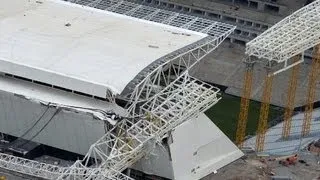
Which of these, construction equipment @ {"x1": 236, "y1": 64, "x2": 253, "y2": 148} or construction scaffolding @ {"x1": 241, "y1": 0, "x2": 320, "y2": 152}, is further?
construction equipment @ {"x1": 236, "y1": 64, "x2": 253, "y2": 148}

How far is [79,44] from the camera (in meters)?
86.9

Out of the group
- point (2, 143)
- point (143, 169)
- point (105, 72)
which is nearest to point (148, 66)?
point (105, 72)

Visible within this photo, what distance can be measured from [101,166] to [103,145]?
3347mm

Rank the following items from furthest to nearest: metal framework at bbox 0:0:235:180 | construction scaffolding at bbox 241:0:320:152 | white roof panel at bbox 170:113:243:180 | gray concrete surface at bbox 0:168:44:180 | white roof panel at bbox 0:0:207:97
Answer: construction scaffolding at bbox 241:0:320:152, white roof panel at bbox 170:113:243:180, white roof panel at bbox 0:0:207:97, gray concrete surface at bbox 0:168:44:180, metal framework at bbox 0:0:235:180

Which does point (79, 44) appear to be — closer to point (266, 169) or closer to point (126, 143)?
point (126, 143)

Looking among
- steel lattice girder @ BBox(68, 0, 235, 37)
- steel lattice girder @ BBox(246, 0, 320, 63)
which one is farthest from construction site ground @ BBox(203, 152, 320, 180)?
steel lattice girder @ BBox(68, 0, 235, 37)

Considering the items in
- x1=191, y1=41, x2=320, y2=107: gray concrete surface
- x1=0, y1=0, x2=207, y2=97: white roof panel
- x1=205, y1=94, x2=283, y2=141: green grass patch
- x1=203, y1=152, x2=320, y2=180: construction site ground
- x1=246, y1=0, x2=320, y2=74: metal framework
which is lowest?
x1=205, y1=94, x2=283, y2=141: green grass patch

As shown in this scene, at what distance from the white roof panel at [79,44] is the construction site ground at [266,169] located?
12.6 m

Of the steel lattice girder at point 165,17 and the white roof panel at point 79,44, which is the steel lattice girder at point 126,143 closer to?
the white roof panel at point 79,44

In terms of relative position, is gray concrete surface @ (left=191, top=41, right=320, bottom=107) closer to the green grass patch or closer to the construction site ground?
the green grass patch

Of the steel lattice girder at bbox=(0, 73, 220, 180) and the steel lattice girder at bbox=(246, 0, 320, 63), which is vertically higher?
the steel lattice girder at bbox=(246, 0, 320, 63)

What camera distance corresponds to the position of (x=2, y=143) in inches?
3428

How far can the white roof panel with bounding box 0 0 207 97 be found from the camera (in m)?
81.8

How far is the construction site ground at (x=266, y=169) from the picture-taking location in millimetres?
84812
